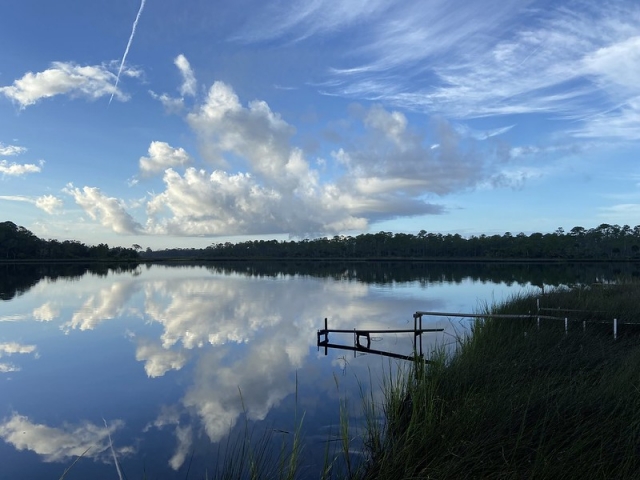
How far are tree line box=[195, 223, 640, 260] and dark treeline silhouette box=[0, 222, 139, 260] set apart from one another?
40600mm

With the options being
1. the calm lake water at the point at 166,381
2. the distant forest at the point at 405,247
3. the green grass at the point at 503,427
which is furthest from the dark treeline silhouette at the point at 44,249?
the green grass at the point at 503,427

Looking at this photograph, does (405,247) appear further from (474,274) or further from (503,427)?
(503,427)

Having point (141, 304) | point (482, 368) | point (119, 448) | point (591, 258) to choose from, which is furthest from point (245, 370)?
point (591, 258)

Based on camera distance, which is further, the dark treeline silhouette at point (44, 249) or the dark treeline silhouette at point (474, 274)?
the dark treeline silhouette at point (44, 249)

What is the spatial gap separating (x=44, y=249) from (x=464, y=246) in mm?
123354

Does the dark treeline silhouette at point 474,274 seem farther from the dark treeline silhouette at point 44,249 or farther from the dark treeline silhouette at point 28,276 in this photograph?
the dark treeline silhouette at point 44,249

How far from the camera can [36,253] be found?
12519cm

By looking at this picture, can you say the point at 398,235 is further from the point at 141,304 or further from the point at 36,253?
the point at 141,304

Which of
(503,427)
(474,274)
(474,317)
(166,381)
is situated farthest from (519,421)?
(474,274)

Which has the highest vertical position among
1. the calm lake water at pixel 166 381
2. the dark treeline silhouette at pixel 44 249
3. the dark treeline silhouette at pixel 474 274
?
the dark treeline silhouette at pixel 44 249

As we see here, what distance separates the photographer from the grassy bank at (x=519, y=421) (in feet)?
13.9

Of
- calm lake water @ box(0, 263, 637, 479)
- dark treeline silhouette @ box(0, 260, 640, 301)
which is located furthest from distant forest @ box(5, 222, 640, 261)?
calm lake water @ box(0, 263, 637, 479)

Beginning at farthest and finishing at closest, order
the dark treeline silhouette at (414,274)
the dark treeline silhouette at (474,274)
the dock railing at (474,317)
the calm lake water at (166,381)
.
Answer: the dark treeline silhouette at (474,274) → the dark treeline silhouette at (414,274) → the dock railing at (474,317) → the calm lake water at (166,381)

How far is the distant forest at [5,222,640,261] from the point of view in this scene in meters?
124
